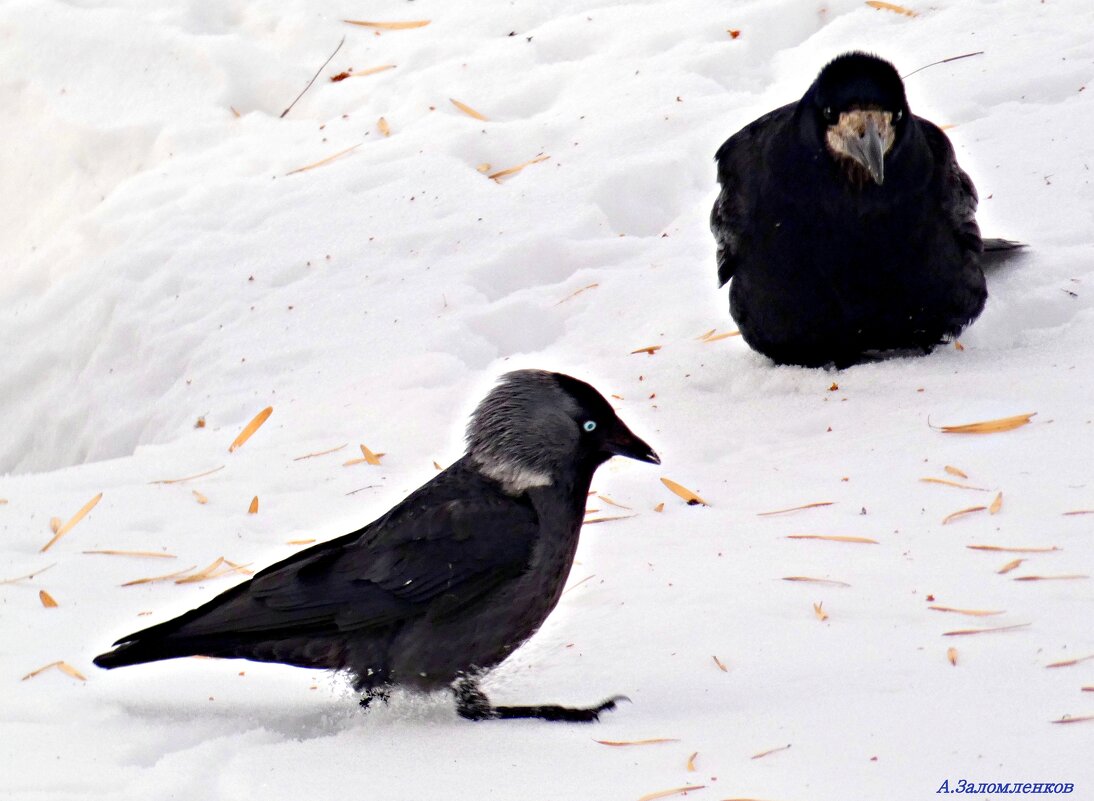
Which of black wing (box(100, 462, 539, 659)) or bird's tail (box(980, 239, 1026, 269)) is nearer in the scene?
black wing (box(100, 462, 539, 659))

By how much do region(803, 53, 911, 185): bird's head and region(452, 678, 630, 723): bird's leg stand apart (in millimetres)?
2371

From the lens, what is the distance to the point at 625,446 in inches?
140

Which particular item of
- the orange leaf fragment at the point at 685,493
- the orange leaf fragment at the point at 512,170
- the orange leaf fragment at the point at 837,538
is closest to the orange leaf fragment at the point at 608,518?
the orange leaf fragment at the point at 685,493

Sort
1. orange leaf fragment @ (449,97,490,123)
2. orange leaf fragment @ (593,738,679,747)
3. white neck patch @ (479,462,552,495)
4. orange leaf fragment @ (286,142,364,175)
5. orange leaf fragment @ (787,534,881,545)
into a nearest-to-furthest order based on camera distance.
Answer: orange leaf fragment @ (593,738,679,747) < white neck patch @ (479,462,552,495) < orange leaf fragment @ (787,534,881,545) < orange leaf fragment @ (286,142,364,175) < orange leaf fragment @ (449,97,490,123)

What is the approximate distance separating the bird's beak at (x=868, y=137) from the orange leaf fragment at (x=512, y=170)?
2392 millimetres

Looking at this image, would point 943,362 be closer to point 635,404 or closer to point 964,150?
point 635,404

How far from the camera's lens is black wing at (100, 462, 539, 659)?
336 cm

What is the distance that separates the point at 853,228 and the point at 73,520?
2787 millimetres

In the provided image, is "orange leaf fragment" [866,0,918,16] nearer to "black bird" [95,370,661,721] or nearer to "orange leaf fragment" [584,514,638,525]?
"orange leaf fragment" [584,514,638,525]

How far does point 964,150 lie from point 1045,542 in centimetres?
320

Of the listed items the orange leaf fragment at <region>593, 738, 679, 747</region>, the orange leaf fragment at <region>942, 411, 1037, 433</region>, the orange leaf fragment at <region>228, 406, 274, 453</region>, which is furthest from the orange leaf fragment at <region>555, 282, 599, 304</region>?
the orange leaf fragment at <region>593, 738, 679, 747</region>

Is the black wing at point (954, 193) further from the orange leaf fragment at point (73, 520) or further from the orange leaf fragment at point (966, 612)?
the orange leaf fragment at point (73, 520)

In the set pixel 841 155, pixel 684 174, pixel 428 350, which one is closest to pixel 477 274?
pixel 428 350

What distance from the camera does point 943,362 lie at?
5.23 m
